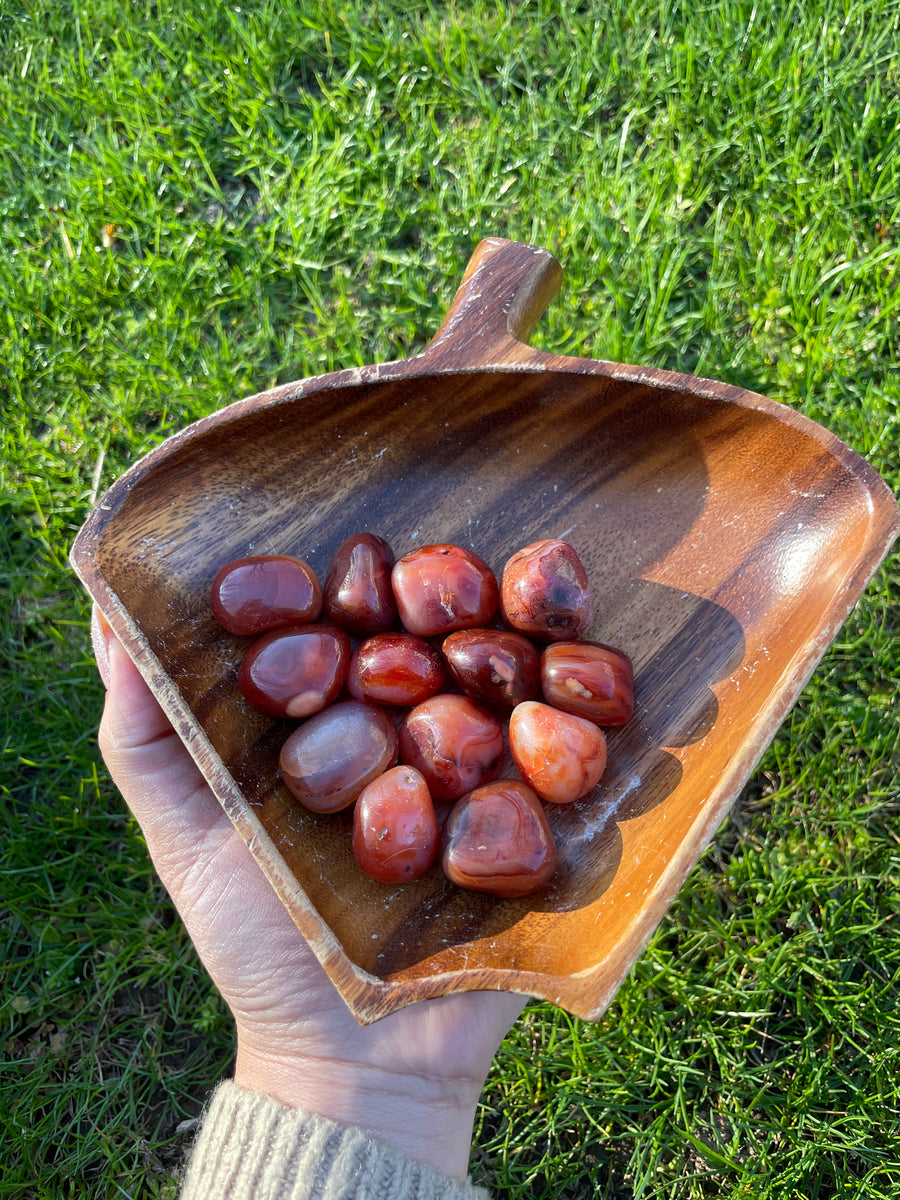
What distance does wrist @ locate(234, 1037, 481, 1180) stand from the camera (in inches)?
67.1

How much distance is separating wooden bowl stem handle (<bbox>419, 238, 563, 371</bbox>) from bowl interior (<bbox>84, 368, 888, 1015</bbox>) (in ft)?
0.14

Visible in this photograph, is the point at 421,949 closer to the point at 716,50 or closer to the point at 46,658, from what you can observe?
the point at 46,658

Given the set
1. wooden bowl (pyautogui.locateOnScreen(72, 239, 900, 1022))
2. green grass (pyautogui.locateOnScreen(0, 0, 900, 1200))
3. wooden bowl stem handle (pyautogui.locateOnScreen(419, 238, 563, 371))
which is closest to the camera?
wooden bowl (pyautogui.locateOnScreen(72, 239, 900, 1022))

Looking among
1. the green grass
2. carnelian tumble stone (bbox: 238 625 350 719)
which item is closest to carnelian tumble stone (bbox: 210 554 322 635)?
carnelian tumble stone (bbox: 238 625 350 719)

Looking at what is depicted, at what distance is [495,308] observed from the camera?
1.88 meters

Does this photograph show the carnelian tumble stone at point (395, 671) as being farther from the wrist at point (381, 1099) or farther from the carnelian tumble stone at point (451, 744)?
the wrist at point (381, 1099)

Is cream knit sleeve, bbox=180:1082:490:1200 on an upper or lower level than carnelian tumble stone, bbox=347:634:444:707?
lower

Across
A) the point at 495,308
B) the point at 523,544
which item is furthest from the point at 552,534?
the point at 495,308

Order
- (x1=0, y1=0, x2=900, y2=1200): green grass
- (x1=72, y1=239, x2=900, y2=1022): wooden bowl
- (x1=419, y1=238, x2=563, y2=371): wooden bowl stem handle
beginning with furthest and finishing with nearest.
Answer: (x1=0, y1=0, x2=900, y2=1200): green grass → (x1=419, y1=238, x2=563, y2=371): wooden bowl stem handle → (x1=72, y1=239, x2=900, y2=1022): wooden bowl

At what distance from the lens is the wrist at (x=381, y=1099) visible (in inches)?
67.1

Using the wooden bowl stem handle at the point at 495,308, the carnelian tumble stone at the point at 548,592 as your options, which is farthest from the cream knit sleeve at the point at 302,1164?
the wooden bowl stem handle at the point at 495,308

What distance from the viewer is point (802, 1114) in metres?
2.11

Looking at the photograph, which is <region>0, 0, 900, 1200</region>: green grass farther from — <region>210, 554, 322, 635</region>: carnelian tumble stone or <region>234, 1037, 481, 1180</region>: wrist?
<region>210, 554, 322, 635</region>: carnelian tumble stone

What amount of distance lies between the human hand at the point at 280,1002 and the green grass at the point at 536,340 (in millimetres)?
482
